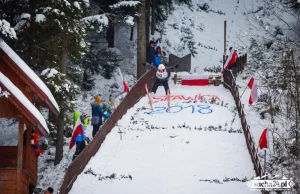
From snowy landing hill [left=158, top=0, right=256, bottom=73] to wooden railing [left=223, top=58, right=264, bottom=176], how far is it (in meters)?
6.55

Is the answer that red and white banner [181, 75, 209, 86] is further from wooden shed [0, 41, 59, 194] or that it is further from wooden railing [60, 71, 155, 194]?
wooden shed [0, 41, 59, 194]

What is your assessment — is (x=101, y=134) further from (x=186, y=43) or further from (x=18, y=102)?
(x=186, y=43)

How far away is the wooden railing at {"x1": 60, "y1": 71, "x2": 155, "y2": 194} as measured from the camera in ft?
52.2

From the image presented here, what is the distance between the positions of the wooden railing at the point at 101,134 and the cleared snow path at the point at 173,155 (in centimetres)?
23

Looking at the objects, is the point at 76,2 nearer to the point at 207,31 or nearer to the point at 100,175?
the point at 100,175

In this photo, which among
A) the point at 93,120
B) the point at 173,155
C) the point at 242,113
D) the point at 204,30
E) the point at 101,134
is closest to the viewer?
the point at 173,155

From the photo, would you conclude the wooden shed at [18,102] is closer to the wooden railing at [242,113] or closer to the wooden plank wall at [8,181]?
the wooden plank wall at [8,181]

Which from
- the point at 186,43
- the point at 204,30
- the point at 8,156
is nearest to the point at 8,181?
the point at 8,156

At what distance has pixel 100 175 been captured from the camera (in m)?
16.9

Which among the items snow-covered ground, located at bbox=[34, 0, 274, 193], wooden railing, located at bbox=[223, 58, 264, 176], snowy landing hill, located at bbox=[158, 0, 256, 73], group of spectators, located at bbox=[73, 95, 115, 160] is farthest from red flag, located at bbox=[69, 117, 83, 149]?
snowy landing hill, located at bbox=[158, 0, 256, 73]

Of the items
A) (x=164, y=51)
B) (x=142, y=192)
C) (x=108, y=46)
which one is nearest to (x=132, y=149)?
(x=142, y=192)

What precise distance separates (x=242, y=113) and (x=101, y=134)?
18.8 ft

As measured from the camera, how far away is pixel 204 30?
44.8 meters

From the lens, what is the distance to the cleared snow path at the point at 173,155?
16.0 metres
